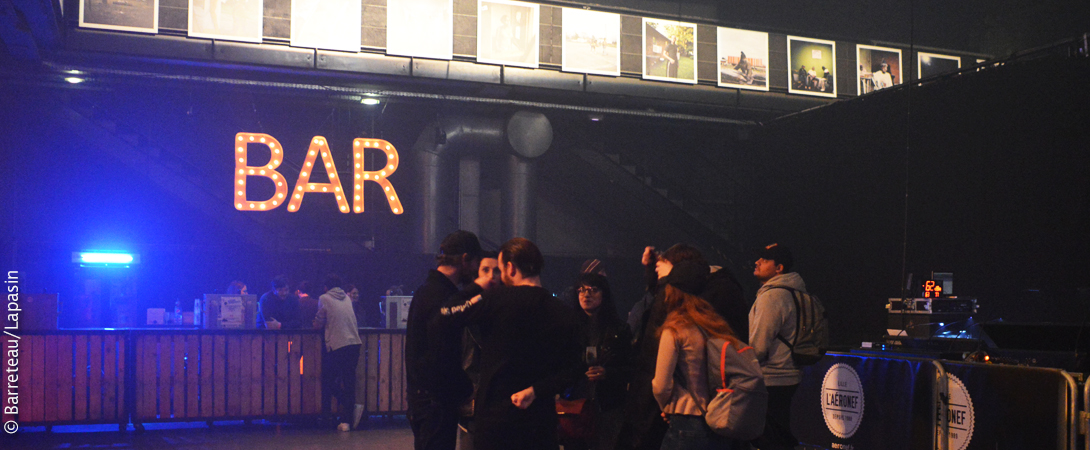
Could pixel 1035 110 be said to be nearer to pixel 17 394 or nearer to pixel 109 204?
pixel 17 394

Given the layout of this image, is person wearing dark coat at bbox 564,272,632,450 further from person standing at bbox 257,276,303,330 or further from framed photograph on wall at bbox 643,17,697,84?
framed photograph on wall at bbox 643,17,697,84

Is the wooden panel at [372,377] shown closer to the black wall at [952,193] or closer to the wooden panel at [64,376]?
the wooden panel at [64,376]

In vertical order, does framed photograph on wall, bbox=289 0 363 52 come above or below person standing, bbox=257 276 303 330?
above

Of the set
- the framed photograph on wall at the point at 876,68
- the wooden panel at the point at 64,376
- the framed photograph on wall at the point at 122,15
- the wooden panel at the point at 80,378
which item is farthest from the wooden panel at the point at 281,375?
the framed photograph on wall at the point at 876,68

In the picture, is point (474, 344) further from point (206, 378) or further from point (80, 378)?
point (80, 378)

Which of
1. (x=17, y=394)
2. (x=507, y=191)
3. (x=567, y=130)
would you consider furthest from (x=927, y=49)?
(x=17, y=394)

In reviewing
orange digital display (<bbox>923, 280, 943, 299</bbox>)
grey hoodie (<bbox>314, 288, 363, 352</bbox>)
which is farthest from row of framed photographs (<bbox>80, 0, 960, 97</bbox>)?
orange digital display (<bbox>923, 280, 943, 299</bbox>)

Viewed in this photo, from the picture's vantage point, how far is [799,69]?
14109mm

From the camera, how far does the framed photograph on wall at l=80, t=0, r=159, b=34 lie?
10570 mm

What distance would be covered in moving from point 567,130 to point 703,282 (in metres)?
12.1

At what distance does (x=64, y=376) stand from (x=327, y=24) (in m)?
5.83

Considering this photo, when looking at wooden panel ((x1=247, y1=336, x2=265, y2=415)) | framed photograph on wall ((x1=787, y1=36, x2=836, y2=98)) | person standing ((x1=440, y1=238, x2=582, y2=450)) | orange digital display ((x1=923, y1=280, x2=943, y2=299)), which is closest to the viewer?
person standing ((x1=440, y1=238, x2=582, y2=450))

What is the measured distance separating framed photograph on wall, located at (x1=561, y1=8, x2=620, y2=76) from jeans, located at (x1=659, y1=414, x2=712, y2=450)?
9777 millimetres

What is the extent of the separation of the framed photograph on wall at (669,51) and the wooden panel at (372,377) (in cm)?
651
